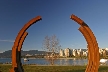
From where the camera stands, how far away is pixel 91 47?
9508 millimetres

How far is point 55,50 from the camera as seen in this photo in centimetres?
4131

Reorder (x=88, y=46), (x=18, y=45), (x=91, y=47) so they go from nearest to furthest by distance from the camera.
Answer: (x=91, y=47)
(x=88, y=46)
(x=18, y=45)

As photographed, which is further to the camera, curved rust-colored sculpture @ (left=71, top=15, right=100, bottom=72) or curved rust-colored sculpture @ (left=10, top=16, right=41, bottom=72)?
curved rust-colored sculpture @ (left=10, top=16, right=41, bottom=72)

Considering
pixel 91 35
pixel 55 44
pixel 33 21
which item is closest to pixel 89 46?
pixel 91 35

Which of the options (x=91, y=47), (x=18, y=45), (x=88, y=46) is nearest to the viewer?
(x=91, y=47)

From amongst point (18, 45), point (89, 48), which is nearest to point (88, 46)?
point (89, 48)

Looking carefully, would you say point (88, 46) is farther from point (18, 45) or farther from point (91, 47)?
point (18, 45)

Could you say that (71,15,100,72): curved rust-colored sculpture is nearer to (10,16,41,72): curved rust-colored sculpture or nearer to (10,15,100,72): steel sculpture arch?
(10,15,100,72): steel sculpture arch

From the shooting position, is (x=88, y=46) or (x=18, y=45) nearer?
(x=88, y=46)

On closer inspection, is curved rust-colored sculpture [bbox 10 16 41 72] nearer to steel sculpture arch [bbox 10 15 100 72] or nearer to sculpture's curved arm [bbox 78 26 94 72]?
steel sculpture arch [bbox 10 15 100 72]

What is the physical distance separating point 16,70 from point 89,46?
3320 millimetres

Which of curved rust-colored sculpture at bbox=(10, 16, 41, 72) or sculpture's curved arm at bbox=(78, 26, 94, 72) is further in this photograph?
curved rust-colored sculpture at bbox=(10, 16, 41, 72)

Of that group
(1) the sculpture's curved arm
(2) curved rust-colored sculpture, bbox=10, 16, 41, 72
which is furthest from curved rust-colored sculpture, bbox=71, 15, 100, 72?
(2) curved rust-colored sculpture, bbox=10, 16, 41, 72

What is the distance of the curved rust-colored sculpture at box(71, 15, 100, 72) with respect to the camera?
9328 millimetres
